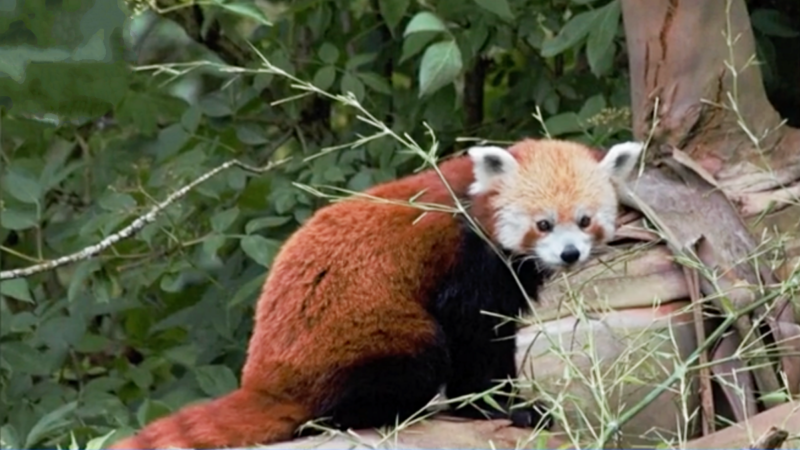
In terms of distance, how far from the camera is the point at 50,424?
264 cm

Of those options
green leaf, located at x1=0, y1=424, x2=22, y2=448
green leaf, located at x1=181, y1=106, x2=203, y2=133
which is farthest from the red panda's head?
green leaf, located at x1=0, y1=424, x2=22, y2=448

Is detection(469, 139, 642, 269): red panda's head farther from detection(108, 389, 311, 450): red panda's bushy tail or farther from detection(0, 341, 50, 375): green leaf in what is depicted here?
detection(0, 341, 50, 375): green leaf

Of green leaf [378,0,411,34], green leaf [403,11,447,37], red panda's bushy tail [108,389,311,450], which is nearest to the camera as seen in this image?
red panda's bushy tail [108,389,311,450]

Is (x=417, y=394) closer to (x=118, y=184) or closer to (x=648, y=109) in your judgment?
(x=648, y=109)

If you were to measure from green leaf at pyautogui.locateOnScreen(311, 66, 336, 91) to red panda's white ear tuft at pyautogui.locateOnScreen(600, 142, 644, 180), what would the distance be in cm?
84

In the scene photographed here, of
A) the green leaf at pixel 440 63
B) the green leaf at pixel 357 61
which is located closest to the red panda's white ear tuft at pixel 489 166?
the green leaf at pixel 440 63

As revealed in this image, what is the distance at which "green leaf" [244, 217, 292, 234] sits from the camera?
274cm

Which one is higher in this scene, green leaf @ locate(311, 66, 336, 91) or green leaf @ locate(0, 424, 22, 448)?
green leaf @ locate(311, 66, 336, 91)

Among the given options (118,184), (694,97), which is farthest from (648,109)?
(118,184)

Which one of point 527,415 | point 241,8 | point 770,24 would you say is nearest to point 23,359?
point 241,8

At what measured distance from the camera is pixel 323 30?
320 centimetres

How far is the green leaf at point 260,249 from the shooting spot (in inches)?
105

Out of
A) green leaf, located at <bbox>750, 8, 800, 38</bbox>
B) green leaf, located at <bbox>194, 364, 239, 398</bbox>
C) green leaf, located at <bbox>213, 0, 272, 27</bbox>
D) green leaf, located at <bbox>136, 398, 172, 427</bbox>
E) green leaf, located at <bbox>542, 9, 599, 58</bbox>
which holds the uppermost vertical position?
green leaf, located at <bbox>213, 0, 272, 27</bbox>

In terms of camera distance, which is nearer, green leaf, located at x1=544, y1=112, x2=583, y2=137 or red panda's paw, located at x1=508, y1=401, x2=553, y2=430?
red panda's paw, located at x1=508, y1=401, x2=553, y2=430
